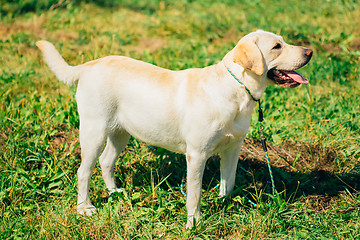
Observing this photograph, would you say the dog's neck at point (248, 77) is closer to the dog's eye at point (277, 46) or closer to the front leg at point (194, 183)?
the dog's eye at point (277, 46)

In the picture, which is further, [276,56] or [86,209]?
[86,209]

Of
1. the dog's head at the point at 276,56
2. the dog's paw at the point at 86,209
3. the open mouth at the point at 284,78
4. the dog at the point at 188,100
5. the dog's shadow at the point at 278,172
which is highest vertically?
the dog's head at the point at 276,56

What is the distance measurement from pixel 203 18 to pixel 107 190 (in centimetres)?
584

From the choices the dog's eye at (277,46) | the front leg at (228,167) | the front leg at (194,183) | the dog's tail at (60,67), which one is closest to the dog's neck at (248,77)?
the dog's eye at (277,46)

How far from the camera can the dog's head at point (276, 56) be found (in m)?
3.12

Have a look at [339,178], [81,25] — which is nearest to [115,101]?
[339,178]

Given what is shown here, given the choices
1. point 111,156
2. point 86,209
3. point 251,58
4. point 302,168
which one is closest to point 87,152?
point 111,156

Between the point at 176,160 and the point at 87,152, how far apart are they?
3.48ft

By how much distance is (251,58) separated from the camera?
3041mm

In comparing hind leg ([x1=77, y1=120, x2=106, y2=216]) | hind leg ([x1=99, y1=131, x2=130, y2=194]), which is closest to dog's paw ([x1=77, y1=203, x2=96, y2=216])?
hind leg ([x1=77, y1=120, x2=106, y2=216])

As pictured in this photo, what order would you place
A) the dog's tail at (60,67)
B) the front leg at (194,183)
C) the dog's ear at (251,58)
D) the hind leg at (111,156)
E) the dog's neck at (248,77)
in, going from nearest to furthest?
the dog's ear at (251,58) < the dog's neck at (248,77) < the front leg at (194,183) < the dog's tail at (60,67) < the hind leg at (111,156)

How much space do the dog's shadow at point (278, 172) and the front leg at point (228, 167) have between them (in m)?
0.10

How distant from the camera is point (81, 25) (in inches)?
326

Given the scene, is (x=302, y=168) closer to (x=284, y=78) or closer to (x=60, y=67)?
(x=284, y=78)
